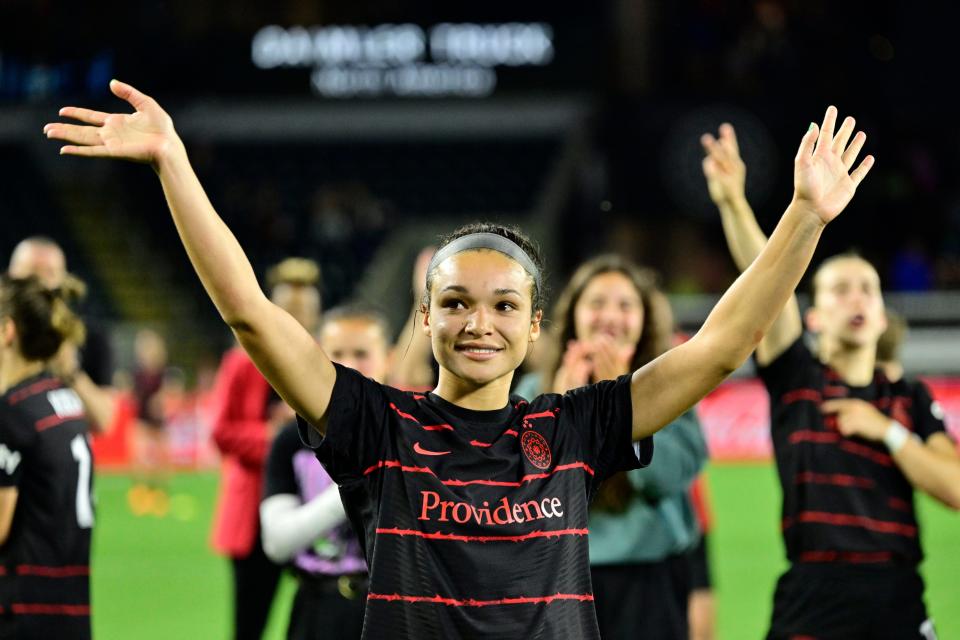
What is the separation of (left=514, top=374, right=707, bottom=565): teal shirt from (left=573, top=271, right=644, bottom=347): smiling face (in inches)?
14.5

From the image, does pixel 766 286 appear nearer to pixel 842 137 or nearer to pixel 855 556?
pixel 842 137

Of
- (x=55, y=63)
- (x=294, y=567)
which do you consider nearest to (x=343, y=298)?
(x=55, y=63)

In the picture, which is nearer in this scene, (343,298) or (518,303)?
(518,303)

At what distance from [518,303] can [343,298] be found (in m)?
19.9

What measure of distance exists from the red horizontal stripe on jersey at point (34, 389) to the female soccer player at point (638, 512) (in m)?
1.63

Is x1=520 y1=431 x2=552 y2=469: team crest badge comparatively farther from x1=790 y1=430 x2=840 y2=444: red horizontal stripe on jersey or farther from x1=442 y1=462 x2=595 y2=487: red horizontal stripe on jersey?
x1=790 y1=430 x2=840 y2=444: red horizontal stripe on jersey

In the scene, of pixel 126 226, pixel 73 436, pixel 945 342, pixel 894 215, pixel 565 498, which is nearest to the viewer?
pixel 565 498

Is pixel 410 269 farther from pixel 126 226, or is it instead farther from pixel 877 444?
pixel 877 444

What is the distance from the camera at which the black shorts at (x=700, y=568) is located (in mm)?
5125

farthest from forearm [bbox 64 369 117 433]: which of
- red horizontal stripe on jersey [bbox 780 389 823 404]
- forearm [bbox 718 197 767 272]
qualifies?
red horizontal stripe on jersey [bbox 780 389 823 404]

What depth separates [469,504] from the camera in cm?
274

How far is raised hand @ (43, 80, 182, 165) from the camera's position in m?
2.59

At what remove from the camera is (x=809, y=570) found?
4.30 metres

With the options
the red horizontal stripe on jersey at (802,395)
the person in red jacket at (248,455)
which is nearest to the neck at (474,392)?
the red horizontal stripe on jersey at (802,395)
